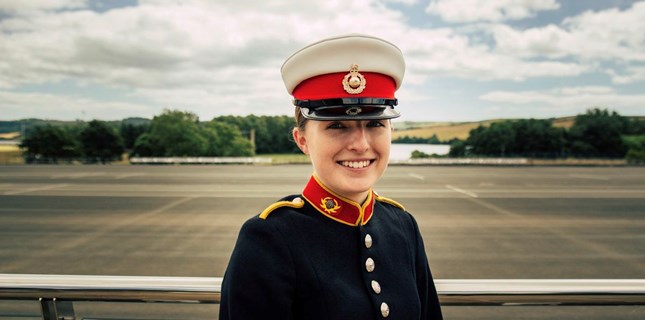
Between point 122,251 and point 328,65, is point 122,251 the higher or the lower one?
the lower one

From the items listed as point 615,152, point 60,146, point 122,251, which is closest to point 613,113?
point 615,152

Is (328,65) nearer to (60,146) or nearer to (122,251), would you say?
(122,251)

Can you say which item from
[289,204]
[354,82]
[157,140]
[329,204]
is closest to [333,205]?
[329,204]

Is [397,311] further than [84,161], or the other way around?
[84,161]

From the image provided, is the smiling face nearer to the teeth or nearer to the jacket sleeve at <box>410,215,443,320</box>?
the teeth

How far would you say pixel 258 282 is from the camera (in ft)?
3.04

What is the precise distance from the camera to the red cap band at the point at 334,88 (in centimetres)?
107

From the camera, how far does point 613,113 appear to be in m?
73.2

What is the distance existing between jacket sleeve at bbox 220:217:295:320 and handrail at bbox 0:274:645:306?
0.49m

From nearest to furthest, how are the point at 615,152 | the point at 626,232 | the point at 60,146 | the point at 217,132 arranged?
1. the point at 626,232
2. the point at 615,152
3. the point at 60,146
4. the point at 217,132

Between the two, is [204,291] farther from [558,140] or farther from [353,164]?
[558,140]

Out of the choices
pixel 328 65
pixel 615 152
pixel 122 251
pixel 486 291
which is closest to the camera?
pixel 328 65

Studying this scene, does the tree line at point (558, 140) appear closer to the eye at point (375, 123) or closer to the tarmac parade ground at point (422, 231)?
the tarmac parade ground at point (422, 231)

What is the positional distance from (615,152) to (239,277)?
71.4 metres
